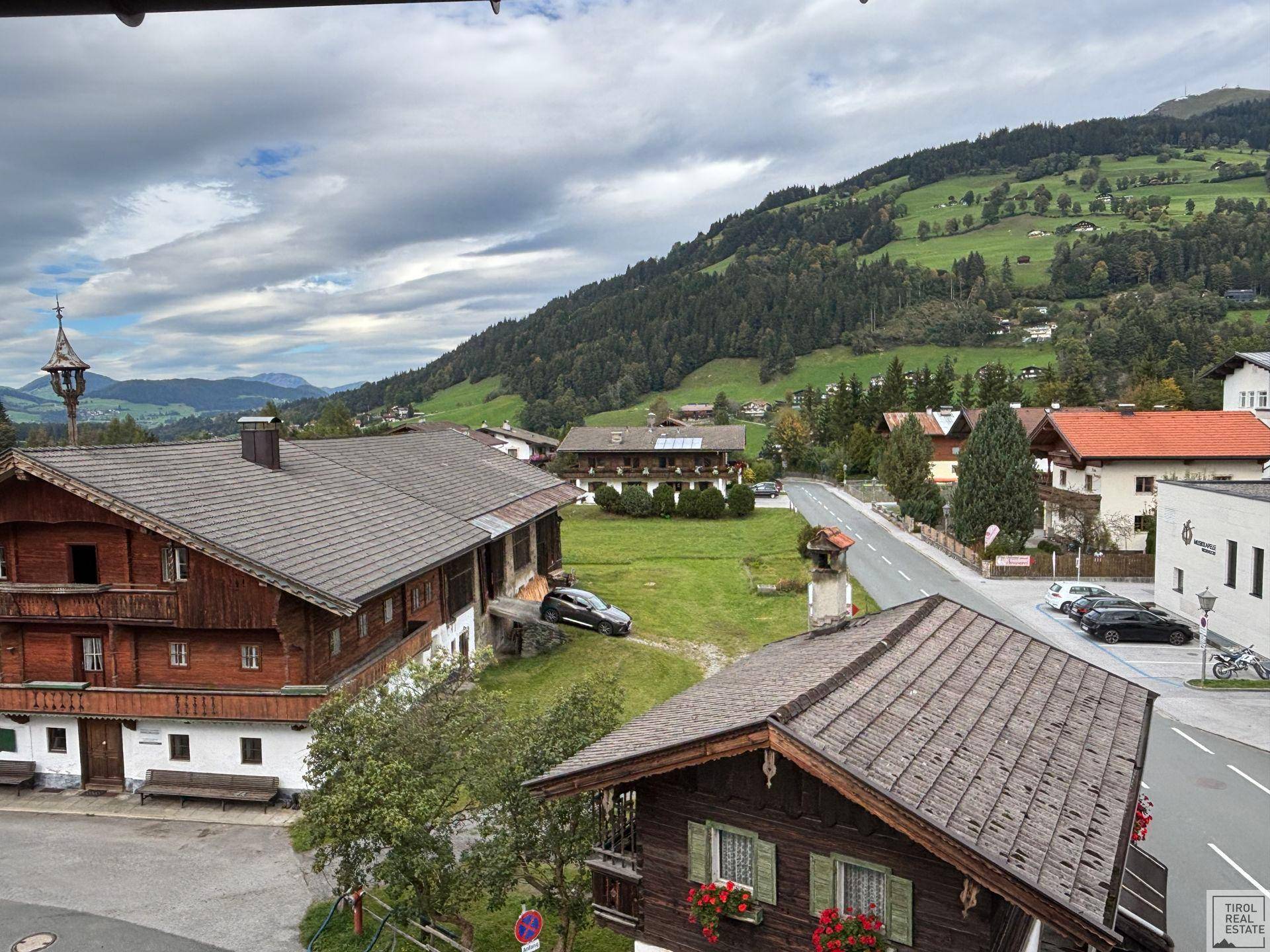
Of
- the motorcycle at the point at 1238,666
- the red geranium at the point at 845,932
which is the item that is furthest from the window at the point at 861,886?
the motorcycle at the point at 1238,666

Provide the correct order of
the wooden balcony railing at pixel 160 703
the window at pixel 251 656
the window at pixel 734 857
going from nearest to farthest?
the window at pixel 734 857
the wooden balcony railing at pixel 160 703
the window at pixel 251 656

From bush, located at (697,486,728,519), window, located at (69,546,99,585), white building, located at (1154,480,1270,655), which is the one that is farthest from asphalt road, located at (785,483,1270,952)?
bush, located at (697,486,728,519)

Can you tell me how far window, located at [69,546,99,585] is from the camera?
20734 mm

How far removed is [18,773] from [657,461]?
5863 cm

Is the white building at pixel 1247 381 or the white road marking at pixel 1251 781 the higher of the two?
the white building at pixel 1247 381

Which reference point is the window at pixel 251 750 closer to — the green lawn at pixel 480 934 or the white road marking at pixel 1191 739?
the green lawn at pixel 480 934

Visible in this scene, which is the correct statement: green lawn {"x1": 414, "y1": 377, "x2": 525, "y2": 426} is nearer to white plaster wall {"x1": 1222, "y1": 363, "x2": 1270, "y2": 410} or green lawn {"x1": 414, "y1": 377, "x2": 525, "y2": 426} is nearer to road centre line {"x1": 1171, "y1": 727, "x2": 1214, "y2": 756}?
white plaster wall {"x1": 1222, "y1": 363, "x2": 1270, "y2": 410}

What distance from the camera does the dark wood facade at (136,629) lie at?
1962cm

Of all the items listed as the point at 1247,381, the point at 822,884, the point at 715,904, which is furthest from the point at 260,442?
the point at 1247,381

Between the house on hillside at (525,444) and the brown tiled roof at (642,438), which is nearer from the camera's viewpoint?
the brown tiled roof at (642,438)

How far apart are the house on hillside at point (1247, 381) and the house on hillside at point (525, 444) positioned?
2682 inches

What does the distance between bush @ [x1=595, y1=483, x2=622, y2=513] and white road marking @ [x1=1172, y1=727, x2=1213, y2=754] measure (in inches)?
1882

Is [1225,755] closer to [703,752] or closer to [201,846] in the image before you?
[703,752]
